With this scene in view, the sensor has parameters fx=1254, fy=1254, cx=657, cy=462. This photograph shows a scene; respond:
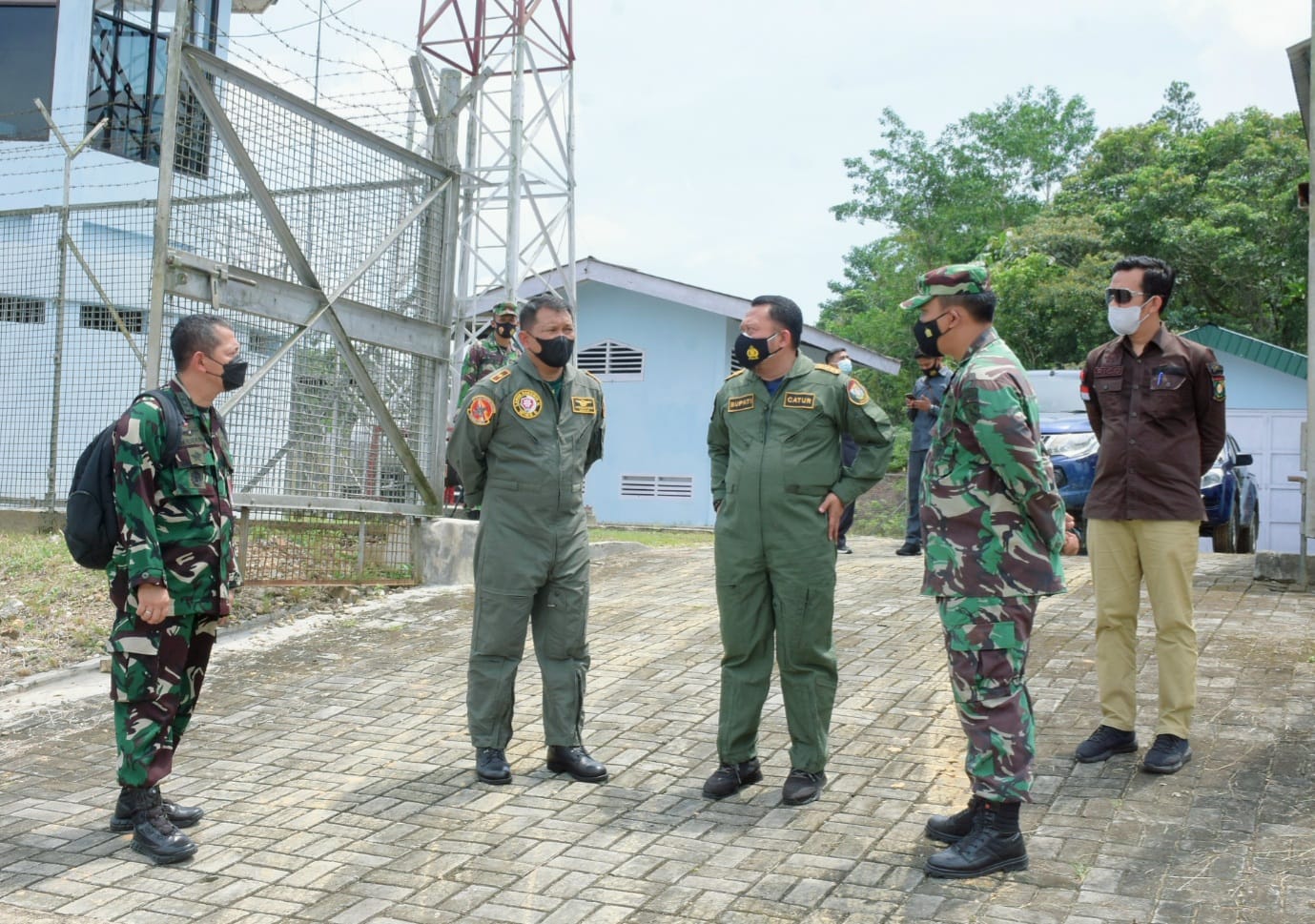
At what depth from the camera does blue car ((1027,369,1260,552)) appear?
418 inches

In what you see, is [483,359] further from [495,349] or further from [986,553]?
[986,553]

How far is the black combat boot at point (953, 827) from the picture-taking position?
414cm

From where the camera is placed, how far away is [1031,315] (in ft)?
77.9

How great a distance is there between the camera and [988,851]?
391cm

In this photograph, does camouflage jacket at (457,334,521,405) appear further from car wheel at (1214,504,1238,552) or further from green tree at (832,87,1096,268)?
green tree at (832,87,1096,268)

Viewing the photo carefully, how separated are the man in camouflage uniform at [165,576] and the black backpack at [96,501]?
0.03 meters

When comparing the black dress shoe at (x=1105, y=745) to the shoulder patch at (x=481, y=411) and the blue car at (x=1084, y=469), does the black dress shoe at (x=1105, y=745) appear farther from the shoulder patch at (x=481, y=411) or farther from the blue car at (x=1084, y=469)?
the blue car at (x=1084, y=469)

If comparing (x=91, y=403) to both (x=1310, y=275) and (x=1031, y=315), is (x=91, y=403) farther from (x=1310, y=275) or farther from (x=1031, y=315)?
(x=1031, y=315)

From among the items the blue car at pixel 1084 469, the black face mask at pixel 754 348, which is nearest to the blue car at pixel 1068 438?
the blue car at pixel 1084 469

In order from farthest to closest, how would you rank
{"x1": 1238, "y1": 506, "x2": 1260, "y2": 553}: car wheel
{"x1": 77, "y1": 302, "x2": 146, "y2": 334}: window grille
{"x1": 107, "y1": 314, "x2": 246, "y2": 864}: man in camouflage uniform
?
{"x1": 1238, "y1": 506, "x2": 1260, "y2": 553}: car wheel → {"x1": 77, "y1": 302, "x2": 146, "y2": 334}: window grille → {"x1": 107, "y1": 314, "x2": 246, "y2": 864}: man in camouflage uniform

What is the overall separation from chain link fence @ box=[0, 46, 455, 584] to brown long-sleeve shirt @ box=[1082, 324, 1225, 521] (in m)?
5.04

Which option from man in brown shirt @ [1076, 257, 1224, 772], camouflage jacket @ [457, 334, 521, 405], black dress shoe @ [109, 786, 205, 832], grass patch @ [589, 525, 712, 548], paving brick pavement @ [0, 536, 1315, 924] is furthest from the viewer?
grass patch @ [589, 525, 712, 548]

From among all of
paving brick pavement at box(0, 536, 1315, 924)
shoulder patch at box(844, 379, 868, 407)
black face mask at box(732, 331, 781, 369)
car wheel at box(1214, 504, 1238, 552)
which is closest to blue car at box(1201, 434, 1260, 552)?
car wheel at box(1214, 504, 1238, 552)

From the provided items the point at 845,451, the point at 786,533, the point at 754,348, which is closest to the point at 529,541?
the point at 786,533
